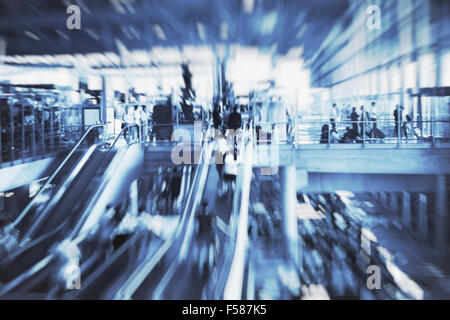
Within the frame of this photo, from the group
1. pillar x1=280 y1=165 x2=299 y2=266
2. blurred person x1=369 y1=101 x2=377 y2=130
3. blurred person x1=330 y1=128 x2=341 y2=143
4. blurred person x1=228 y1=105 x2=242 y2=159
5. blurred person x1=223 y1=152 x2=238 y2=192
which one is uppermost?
blurred person x1=369 y1=101 x2=377 y2=130

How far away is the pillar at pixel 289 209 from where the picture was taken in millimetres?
3940

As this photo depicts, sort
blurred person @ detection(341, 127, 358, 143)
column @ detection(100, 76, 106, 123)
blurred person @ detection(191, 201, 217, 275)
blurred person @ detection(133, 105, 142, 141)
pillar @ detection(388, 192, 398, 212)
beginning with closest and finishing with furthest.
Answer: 1. blurred person @ detection(191, 201, 217, 275)
2. pillar @ detection(388, 192, 398, 212)
3. blurred person @ detection(133, 105, 142, 141)
4. column @ detection(100, 76, 106, 123)
5. blurred person @ detection(341, 127, 358, 143)

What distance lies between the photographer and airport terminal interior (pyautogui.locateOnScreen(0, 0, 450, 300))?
6.83ft

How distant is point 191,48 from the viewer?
185 inches

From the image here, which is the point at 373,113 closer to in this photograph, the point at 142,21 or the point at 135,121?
the point at 135,121

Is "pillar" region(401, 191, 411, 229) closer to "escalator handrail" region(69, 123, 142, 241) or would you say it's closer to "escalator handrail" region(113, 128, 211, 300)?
"escalator handrail" region(113, 128, 211, 300)

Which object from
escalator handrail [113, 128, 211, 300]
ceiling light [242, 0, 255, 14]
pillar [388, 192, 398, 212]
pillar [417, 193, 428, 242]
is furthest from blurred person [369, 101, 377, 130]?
escalator handrail [113, 128, 211, 300]

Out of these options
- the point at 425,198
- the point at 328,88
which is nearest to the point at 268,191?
the point at 425,198

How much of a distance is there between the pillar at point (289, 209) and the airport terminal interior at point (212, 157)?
26mm

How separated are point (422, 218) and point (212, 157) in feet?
7.24

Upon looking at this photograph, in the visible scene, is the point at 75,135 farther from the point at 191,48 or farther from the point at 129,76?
the point at 191,48

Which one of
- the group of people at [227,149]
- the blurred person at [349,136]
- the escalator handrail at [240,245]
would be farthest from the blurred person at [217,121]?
the blurred person at [349,136]

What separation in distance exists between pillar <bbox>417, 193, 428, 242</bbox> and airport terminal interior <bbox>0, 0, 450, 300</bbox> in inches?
1.6

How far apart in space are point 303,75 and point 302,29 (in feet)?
8.13
